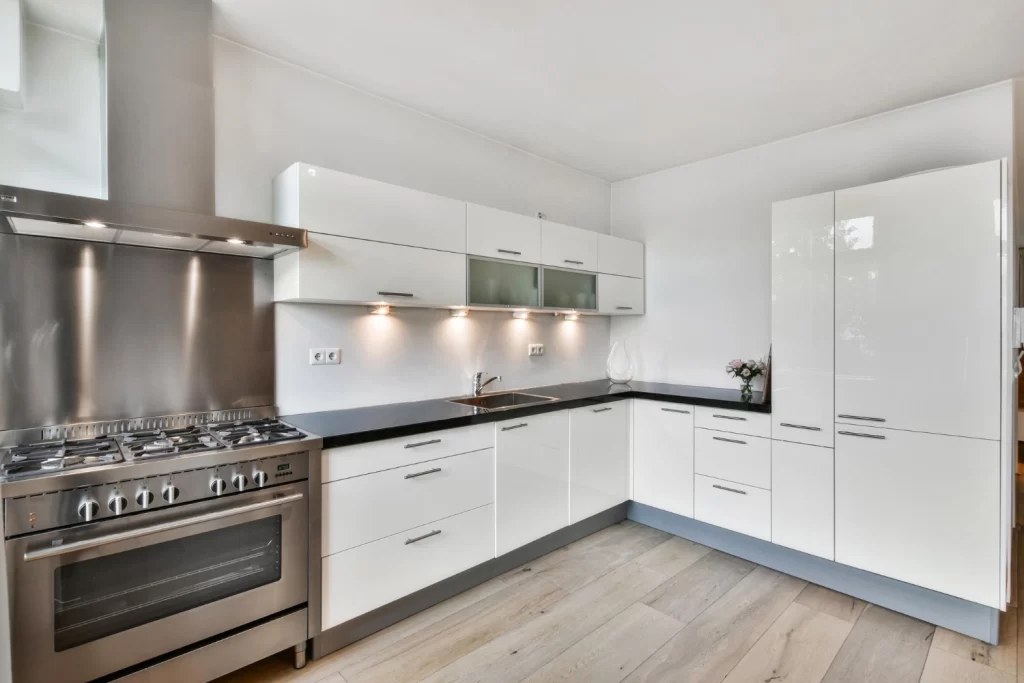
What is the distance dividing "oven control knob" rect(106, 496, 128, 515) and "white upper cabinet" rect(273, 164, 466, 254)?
1.19 m

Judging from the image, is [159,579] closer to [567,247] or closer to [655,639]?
[655,639]

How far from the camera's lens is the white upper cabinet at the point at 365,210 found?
210 centimetres

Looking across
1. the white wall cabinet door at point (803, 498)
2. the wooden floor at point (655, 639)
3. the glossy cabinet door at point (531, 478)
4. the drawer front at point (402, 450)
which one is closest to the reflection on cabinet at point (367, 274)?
the drawer front at point (402, 450)

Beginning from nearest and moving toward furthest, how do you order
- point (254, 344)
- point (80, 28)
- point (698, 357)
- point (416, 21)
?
point (80, 28) < point (416, 21) < point (254, 344) < point (698, 357)

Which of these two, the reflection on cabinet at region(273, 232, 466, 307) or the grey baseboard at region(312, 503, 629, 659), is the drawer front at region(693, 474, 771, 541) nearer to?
the grey baseboard at region(312, 503, 629, 659)

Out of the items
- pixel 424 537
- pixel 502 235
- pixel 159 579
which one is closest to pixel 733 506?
pixel 424 537

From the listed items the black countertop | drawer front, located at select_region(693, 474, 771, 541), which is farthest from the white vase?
drawer front, located at select_region(693, 474, 771, 541)

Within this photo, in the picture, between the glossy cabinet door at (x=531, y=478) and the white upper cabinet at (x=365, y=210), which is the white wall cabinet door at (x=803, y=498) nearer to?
the glossy cabinet door at (x=531, y=478)

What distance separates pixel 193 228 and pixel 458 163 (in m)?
1.74

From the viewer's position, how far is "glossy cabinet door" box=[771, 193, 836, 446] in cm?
253

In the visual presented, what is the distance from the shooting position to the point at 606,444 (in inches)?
125

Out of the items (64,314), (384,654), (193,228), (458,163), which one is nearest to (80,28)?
(193,228)

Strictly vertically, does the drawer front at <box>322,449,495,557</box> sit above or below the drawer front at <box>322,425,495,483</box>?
below

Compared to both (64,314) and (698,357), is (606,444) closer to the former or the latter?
(698,357)
